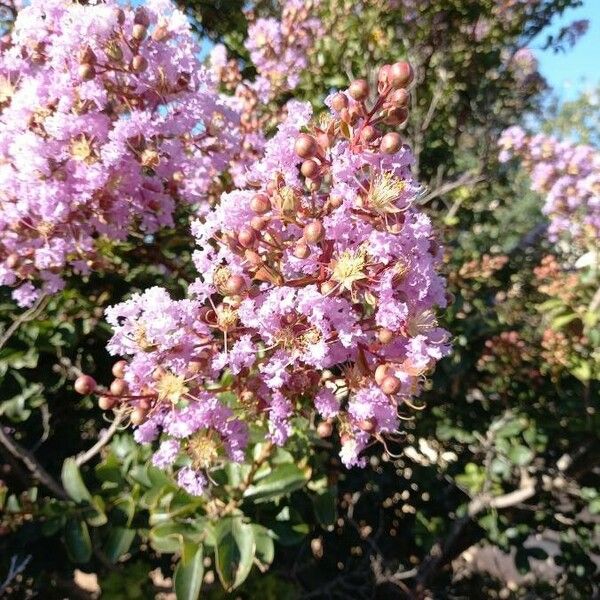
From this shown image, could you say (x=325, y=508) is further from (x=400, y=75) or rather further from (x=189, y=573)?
(x=400, y=75)

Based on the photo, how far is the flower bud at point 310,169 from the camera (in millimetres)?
845

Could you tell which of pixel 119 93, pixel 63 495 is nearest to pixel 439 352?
pixel 119 93

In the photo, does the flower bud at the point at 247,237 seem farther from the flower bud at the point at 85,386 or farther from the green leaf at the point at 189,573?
the green leaf at the point at 189,573

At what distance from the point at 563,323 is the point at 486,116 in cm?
120

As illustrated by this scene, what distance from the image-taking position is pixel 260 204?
0.86m

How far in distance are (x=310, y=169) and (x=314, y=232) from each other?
0.33 ft

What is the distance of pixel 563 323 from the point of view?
7.04 ft

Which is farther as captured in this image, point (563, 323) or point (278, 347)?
point (563, 323)

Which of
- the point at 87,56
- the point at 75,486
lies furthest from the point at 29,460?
the point at 87,56

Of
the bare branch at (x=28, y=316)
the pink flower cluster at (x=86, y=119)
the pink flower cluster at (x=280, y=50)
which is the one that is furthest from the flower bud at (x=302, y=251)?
the pink flower cluster at (x=280, y=50)

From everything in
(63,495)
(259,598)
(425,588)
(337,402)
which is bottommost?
(425,588)

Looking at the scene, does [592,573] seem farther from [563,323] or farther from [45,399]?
[45,399]

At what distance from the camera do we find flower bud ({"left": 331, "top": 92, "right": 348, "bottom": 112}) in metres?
0.86

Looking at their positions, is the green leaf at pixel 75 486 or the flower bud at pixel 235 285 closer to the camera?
the flower bud at pixel 235 285
